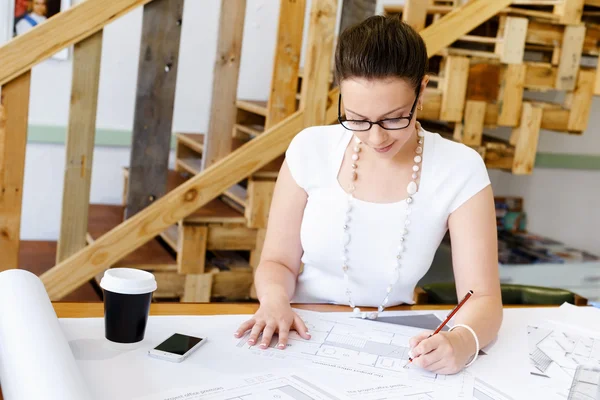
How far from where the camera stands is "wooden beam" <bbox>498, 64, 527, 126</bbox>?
3076 millimetres

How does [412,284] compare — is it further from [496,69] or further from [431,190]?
[496,69]

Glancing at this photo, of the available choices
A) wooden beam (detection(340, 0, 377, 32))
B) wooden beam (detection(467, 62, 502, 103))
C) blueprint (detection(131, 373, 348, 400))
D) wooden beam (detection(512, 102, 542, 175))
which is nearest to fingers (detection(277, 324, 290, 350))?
Answer: blueprint (detection(131, 373, 348, 400))

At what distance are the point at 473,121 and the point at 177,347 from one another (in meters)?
2.18

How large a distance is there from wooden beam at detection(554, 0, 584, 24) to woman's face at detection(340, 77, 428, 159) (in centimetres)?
195

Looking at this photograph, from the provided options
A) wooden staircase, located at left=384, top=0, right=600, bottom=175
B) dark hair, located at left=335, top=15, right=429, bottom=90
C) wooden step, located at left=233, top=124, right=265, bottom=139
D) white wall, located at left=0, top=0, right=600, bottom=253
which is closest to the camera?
dark hair, located at left=335, top=15, right=429, bottom=90

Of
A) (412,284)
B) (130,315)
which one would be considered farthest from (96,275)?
(130,315)

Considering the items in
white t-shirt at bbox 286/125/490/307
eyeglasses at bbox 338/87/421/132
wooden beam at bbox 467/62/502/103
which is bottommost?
white t-shirt at bbox 286/125/490/307

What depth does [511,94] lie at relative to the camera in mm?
3102

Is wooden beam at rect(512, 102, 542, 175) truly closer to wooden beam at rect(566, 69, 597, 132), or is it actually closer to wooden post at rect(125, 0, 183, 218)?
wooden beam at rect(566, 69, 597, 132)

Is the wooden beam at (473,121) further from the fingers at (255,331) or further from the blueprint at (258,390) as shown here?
the blueprint at (258,390)

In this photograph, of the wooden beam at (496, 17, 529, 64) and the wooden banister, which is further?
the wooden beam at (496, 17, 529, 64)

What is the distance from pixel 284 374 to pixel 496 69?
7.48ft

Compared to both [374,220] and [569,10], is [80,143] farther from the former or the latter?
[569,10]

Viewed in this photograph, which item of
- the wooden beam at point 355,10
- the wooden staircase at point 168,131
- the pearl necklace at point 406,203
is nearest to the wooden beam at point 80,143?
the wooden staircase at point 168,131
